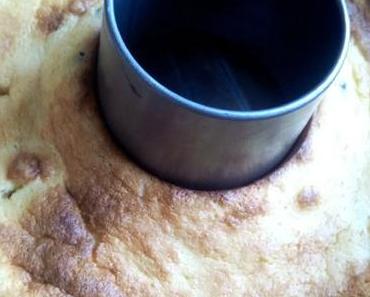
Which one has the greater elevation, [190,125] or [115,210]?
[190,125]

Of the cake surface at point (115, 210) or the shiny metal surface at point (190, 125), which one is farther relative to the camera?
the cake surface at point (115, 210)

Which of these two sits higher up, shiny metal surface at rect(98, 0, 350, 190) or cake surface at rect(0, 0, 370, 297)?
shiny metal surface at rect(98, 0, 350, 190)

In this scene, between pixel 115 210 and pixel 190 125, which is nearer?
pixel 190 125

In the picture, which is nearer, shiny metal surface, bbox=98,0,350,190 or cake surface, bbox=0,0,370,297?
shiny metal surface, bbox=98,0,350,190

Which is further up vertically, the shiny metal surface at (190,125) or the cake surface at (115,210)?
the shiny metal surface at (190,125)

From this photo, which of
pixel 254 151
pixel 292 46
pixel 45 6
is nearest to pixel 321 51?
pixel 292 46
